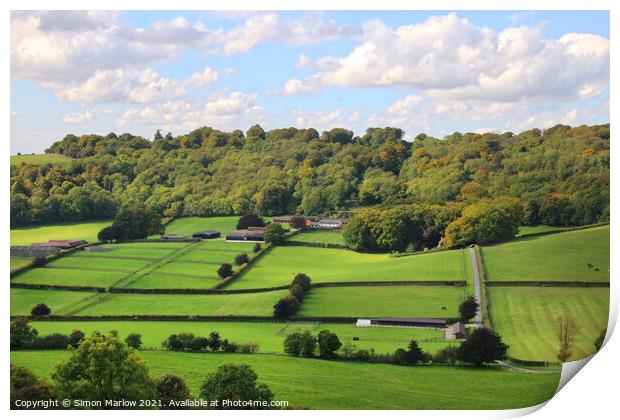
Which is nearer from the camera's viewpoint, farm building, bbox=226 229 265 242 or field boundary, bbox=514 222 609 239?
field boundary, bbox=514 222 609 239

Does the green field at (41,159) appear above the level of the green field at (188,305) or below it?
above

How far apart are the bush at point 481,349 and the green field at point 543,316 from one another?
1.79ft

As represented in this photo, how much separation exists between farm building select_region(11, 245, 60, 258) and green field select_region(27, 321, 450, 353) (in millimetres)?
2225

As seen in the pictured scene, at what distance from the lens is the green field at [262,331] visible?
74.2 ft

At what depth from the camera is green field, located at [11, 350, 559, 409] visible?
2070 centimetres

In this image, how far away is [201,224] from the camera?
26.9 meters

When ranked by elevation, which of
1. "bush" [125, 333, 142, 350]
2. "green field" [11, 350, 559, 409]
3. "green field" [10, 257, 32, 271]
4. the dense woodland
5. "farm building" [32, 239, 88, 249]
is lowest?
"green field" [11, 350, 559, 409]

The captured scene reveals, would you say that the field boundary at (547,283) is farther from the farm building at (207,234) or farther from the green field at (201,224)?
the farm building at (207,234)

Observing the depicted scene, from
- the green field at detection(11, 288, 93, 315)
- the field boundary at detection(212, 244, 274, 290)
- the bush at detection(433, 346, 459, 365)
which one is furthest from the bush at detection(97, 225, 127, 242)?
the bush at detection(433, 346, 459, 365)

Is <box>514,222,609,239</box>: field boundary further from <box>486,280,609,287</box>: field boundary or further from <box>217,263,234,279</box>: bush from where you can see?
<box>217,263,234,279</box>: bush

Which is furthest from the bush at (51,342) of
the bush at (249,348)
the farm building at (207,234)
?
the farm building at (207,234)

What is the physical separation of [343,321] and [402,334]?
6.08 feet

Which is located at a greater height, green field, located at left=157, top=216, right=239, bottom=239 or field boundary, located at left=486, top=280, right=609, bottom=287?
green field, located at left=157, top=216, right=239, bottom=239

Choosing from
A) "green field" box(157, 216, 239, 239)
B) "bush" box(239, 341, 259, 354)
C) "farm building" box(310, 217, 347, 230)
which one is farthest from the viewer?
"farm building" box(310, 217, 347, 230)
